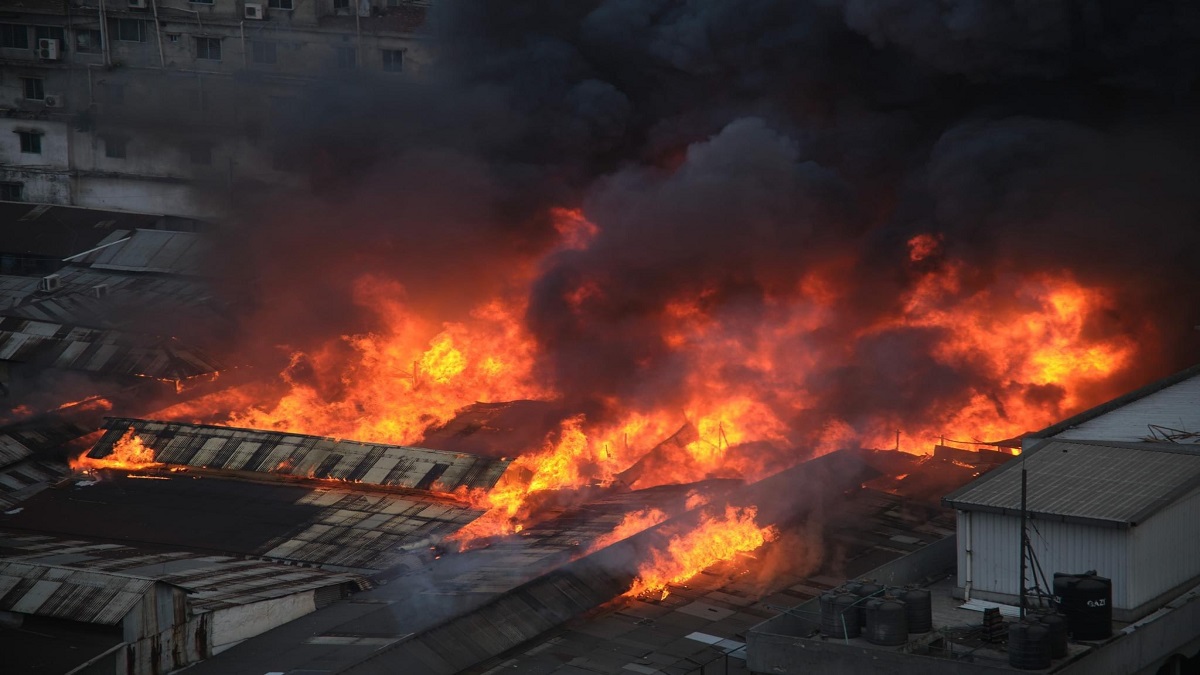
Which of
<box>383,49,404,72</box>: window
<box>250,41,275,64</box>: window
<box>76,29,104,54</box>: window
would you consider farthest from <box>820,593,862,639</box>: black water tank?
<box>76,29,104,54</box>: window

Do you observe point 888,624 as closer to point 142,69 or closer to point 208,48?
point 142,69

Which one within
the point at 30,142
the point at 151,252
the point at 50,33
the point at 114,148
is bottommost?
the point at 151,252

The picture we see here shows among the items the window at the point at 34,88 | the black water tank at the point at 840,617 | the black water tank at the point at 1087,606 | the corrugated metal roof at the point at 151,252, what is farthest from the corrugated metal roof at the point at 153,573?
the window at the point at 34,88

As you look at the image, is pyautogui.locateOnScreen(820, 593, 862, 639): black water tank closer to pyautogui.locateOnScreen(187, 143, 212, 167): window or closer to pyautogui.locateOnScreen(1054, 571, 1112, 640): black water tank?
pyautogui.locateOnScreen(1054, 571, 1112, 640): black water tank

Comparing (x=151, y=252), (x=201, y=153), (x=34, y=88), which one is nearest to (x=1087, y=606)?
(x=151, y=252)

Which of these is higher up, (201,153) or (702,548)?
(201,153)

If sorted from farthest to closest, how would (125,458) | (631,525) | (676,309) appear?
(125,458) → (676,309) → (631,525)

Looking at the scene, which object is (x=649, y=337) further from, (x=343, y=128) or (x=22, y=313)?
(x=22, y=313)
